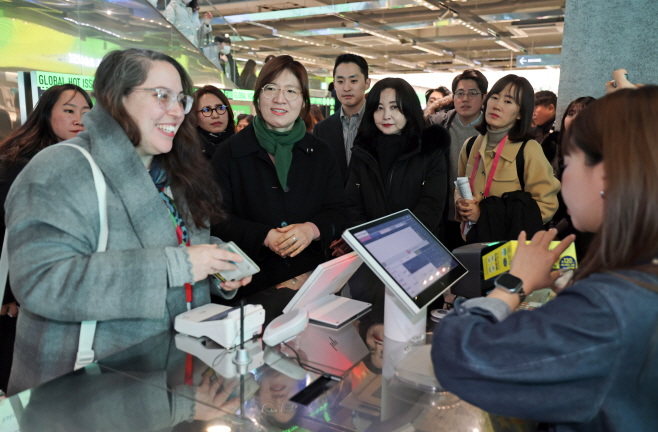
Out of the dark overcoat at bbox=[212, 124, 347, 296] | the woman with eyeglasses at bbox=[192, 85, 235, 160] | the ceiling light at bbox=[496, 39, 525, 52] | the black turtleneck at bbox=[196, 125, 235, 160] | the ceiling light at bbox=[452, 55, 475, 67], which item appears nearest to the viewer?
the dark overcoat at bbox=[212, 124, 347, 296]

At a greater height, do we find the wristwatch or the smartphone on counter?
the wristwatch

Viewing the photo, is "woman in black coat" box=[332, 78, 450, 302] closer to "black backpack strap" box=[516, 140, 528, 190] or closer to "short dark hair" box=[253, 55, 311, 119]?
"black backpack strap" box=[516, 140, 528, 190]

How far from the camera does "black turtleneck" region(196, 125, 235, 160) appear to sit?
365cm

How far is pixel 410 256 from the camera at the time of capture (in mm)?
1471

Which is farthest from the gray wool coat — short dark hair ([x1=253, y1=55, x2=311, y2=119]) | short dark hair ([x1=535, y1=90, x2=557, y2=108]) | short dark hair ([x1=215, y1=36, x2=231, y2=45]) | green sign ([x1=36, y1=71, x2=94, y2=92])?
short dark hair ([x1=215, y1=36, x2=231, y2=45])

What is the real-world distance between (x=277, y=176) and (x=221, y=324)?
3.90 feet

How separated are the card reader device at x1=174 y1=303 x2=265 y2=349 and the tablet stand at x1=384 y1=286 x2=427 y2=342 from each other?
1.28ft

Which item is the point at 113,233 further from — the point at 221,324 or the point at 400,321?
the point at 400,321

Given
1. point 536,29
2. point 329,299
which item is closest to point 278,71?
point 329,299

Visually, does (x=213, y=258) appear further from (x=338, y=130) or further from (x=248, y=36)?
(x=248, y=36)

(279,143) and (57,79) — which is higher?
(57,79)

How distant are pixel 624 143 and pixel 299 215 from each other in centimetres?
176

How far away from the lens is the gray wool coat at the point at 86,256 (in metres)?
1.28

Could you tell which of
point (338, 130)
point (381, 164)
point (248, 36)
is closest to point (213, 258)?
point (381, 164)
